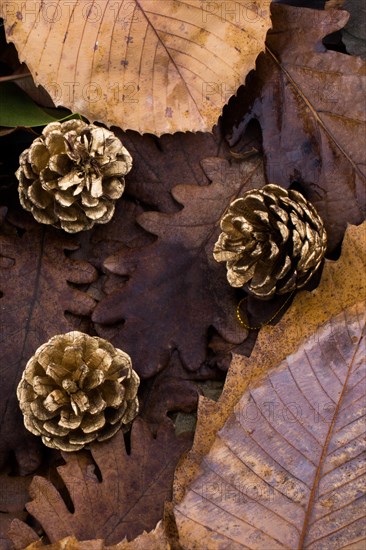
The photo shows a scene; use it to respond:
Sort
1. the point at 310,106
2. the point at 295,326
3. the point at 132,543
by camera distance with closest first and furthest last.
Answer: the point at 132,543 < the point at 295,326 < the point at 310,106

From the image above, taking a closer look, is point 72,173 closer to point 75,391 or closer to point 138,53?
A: point 138,53

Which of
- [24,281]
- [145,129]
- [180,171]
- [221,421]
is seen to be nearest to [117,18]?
[145,129]

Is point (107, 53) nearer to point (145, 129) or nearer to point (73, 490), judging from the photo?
point (145, 129)

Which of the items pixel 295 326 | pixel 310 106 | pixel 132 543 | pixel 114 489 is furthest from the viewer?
pixel 310 106

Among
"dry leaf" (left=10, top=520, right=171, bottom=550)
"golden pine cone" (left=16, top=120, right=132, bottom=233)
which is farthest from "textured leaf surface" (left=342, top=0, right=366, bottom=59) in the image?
"dry leaf" (left=10, top=520, right=171, bottom=550)

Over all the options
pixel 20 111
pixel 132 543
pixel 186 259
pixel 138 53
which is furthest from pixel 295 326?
pixel 20 111

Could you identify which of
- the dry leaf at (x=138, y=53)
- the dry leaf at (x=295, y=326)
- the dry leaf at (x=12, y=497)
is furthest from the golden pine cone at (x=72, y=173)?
the dry leaf at (x=12, y=497)
